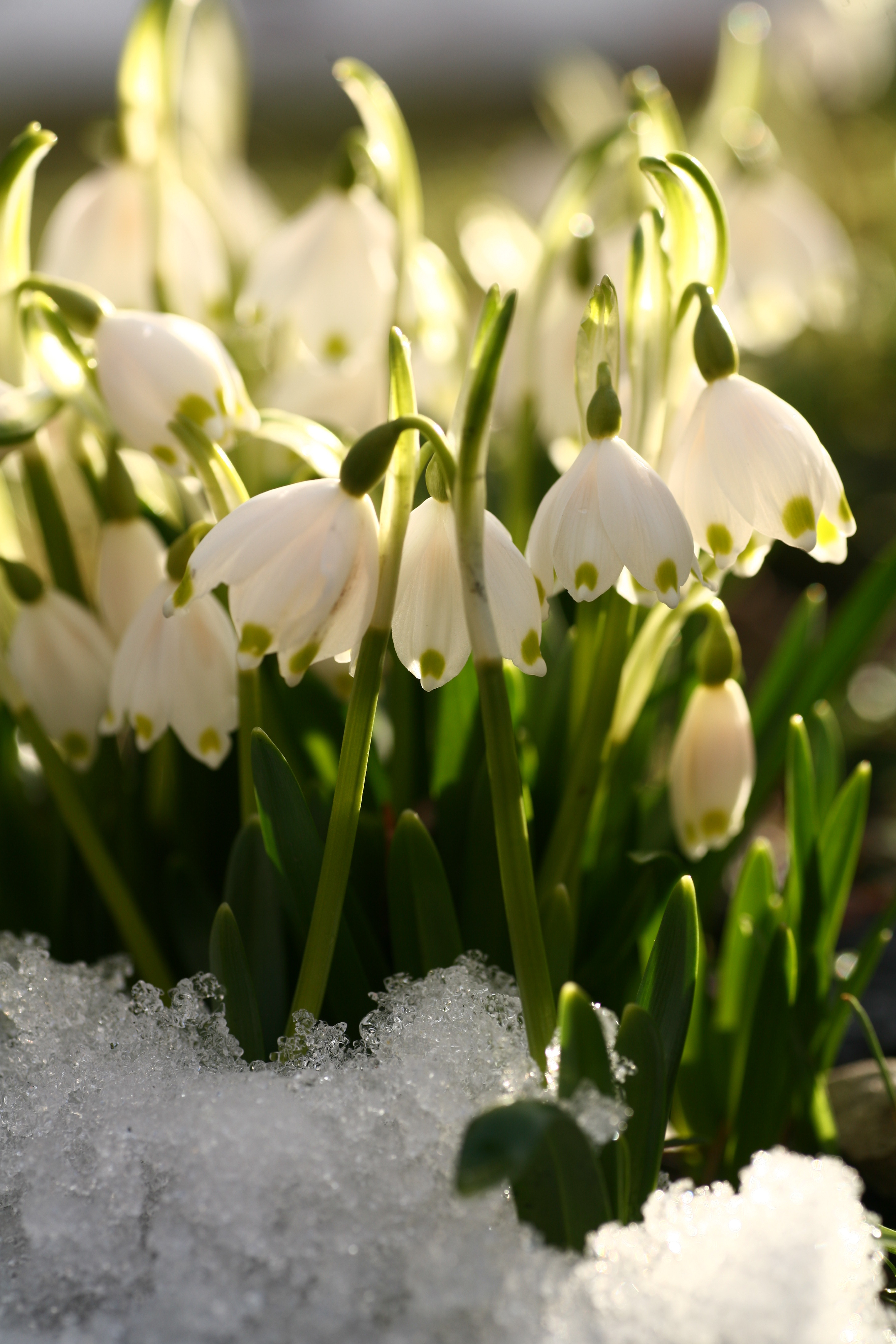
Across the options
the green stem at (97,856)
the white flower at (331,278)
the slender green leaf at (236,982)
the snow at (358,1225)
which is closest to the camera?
the snow at (358,1225)

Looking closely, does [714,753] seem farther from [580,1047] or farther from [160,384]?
[160,384]

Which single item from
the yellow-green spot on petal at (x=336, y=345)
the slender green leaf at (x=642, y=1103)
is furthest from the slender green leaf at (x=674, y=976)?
the yellow-green spot on petal at (x=336, y=345)

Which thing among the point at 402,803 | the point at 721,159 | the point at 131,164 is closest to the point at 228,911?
the point at 402,803

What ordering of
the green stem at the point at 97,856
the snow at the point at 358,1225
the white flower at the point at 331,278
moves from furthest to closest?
the white flower at the point at 331,278, the green stem at the point at 97,856, the snow at the point at 358,1225

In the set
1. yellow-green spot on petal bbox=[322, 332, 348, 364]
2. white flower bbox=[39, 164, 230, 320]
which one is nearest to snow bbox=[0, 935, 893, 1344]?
yellow-green spot on petal bbox=[322, 332, 348, 364]

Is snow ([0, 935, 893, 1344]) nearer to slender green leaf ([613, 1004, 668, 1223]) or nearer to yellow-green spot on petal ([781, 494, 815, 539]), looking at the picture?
slender green leaf ([613, 1004, 668, 1223])

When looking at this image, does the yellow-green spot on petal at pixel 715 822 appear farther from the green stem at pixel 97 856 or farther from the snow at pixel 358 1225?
the green stem at pixel 97 856

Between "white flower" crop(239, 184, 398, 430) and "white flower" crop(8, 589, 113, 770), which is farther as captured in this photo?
"white flower" crop(239, 184, 398, 430)
